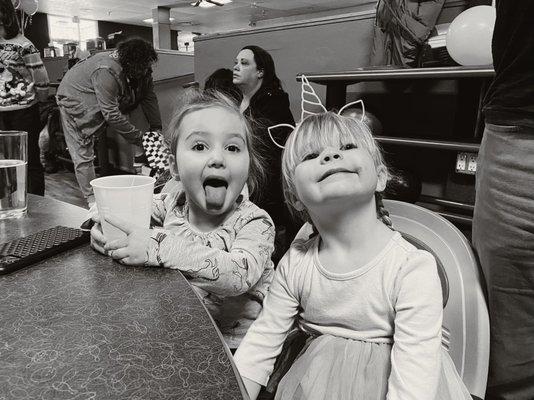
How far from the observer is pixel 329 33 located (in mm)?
3584

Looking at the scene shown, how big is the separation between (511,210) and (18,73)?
299 cm

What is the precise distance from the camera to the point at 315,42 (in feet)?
12.1

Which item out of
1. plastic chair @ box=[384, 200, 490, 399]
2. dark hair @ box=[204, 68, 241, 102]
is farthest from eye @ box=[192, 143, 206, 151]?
dark hair @ box=[204, 68, 241, 102]

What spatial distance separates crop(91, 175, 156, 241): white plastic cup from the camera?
76 cm

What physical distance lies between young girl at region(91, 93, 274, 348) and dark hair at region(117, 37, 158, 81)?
275 cm

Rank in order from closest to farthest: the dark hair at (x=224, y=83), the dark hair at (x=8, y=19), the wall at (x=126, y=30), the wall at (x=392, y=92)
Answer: the dark hair at (x=8, y=19)
the wall at (x=392, y=92)
the dark hair at (x=224, y=83)
the wall at (x=126, y=30)

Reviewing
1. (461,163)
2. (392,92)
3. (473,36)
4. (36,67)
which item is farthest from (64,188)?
(473,36)

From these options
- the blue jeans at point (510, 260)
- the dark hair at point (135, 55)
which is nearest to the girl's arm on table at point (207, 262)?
the blue jeans at point (510, 260)

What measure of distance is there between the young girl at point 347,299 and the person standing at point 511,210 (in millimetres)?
187

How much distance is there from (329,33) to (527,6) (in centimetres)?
290

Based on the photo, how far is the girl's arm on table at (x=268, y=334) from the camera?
2.92ft

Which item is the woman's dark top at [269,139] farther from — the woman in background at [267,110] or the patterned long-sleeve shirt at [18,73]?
the patterned long-sleeve shirt at [18,73]

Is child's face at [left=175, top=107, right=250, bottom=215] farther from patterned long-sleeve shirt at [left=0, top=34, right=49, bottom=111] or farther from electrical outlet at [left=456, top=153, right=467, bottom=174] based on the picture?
patterned long-sleeve shirt at [left=0, top=34, right=49, bottom=111]

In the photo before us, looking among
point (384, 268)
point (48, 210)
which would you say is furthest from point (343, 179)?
point (48, 210)
